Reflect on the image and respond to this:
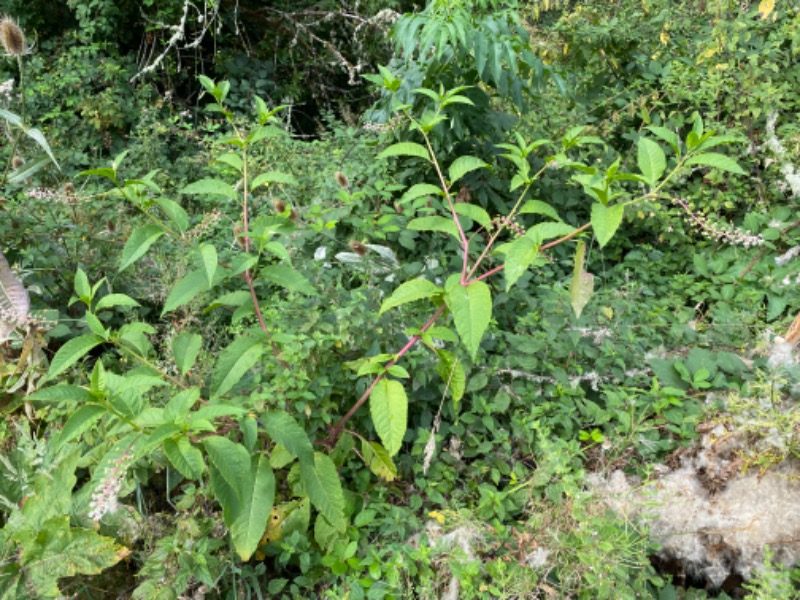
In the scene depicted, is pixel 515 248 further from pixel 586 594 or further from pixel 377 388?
pixel 586 594

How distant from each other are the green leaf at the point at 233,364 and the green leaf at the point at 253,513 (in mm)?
236

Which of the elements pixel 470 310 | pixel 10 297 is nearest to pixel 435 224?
pixel 470 310

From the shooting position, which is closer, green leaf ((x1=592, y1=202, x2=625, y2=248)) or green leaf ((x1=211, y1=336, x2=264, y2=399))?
green leaf ((x1=592, y1=202, x2=625, y2=248))

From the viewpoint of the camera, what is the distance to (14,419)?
2213mm

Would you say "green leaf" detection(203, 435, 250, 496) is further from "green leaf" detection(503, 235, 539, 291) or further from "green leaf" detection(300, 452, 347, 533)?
"green leaf" detection(503, 235, 539, 291)

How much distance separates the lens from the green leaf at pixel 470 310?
1.47 metres

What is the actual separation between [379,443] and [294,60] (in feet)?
14.5

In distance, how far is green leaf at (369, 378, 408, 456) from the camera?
5.27 ft

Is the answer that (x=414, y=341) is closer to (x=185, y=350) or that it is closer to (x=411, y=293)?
(x=411, y=293)

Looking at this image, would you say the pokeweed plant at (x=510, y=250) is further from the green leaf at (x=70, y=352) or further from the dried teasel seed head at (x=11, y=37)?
the dried teasel seed head at (x=11, y=37)

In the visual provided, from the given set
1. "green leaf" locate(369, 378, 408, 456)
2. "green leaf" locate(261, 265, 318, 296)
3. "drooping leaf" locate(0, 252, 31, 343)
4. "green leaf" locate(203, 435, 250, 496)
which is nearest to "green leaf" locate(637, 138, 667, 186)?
"green leaf" locate(369, 378, 408, 456)

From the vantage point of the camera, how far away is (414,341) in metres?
1.82

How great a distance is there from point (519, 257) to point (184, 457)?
0.94 metres

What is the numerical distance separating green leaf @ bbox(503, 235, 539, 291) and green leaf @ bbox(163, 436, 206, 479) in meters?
0.85
